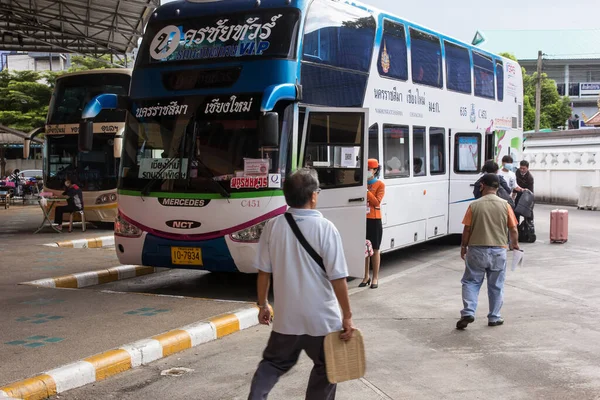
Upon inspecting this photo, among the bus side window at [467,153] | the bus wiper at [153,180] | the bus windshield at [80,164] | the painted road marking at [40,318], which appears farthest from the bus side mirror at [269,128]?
the bus windshield at [80,164]

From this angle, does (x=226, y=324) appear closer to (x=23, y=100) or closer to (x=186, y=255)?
(x=186, y=255)

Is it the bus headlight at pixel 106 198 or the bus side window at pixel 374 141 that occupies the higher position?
the bus side window at pixel 374 141

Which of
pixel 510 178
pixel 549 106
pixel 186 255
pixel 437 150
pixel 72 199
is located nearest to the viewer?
pixel 186 255

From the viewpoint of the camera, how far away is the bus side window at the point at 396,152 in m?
11.3

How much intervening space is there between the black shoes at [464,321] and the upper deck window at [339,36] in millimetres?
3682

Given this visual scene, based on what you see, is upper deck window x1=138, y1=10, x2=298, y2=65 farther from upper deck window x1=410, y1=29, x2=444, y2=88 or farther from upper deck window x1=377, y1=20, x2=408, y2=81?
upper deck window x1=410, y1=29, x2=444, y2=88

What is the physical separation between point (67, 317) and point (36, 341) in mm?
1022

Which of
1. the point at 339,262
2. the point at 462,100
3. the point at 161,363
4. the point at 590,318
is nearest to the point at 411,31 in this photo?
the point at 462,100

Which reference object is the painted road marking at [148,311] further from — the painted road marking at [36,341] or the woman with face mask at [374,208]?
the woman with face mask at [374,208]

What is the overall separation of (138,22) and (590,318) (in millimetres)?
17219

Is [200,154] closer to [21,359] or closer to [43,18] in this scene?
[21,359]

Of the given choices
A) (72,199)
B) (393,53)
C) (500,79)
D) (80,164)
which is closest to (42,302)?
(393,53)

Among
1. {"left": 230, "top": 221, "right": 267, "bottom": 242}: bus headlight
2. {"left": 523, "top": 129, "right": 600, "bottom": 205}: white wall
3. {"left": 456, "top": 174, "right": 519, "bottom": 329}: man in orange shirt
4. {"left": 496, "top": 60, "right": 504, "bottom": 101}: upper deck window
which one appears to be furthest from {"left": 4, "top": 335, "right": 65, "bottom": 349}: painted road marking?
{"left": 523, "top": 129, "right": 600, "bottom": 205}: white wall

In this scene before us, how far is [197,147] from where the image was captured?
29.0 feet
